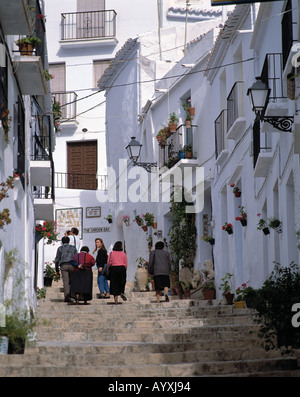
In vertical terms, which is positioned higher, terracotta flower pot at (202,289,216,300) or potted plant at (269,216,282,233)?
potted plant at (269,216,282,233)

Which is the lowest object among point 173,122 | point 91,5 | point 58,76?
point 173,122

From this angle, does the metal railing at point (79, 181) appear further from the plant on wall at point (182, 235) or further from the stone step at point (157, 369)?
the stone step at point (157, 369)

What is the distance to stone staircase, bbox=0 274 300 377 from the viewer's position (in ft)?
35.1

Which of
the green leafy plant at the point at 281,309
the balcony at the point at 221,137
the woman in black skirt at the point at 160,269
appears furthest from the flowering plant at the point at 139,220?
the green leafy plant at the point at 281,309

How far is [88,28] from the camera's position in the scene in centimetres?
3659

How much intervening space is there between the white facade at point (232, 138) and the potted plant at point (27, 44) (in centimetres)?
382

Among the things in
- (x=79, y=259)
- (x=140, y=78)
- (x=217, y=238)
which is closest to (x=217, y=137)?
(x=217, y=238)

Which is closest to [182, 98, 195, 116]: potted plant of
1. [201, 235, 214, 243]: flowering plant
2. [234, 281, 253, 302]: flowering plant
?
[201, 235, 214, 243]: flowering plant

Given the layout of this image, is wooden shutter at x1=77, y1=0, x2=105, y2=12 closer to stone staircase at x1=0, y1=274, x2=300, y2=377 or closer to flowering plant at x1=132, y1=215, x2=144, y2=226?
flowering plant at x1=132, y1=215, x2=144, y2=226

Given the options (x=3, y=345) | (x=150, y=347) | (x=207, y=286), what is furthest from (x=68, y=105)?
(x=3, y=345)

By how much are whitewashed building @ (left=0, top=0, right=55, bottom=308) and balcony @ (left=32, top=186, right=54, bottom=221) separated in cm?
97

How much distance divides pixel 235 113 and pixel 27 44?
6.00 metres

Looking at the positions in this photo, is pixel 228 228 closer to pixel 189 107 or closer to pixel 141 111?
pixel 189 107

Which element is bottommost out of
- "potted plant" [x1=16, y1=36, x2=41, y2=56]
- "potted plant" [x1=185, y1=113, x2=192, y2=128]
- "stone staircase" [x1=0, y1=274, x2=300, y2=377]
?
"stone staircase" [x1=0, y1=274, x2=300, y2=377]
